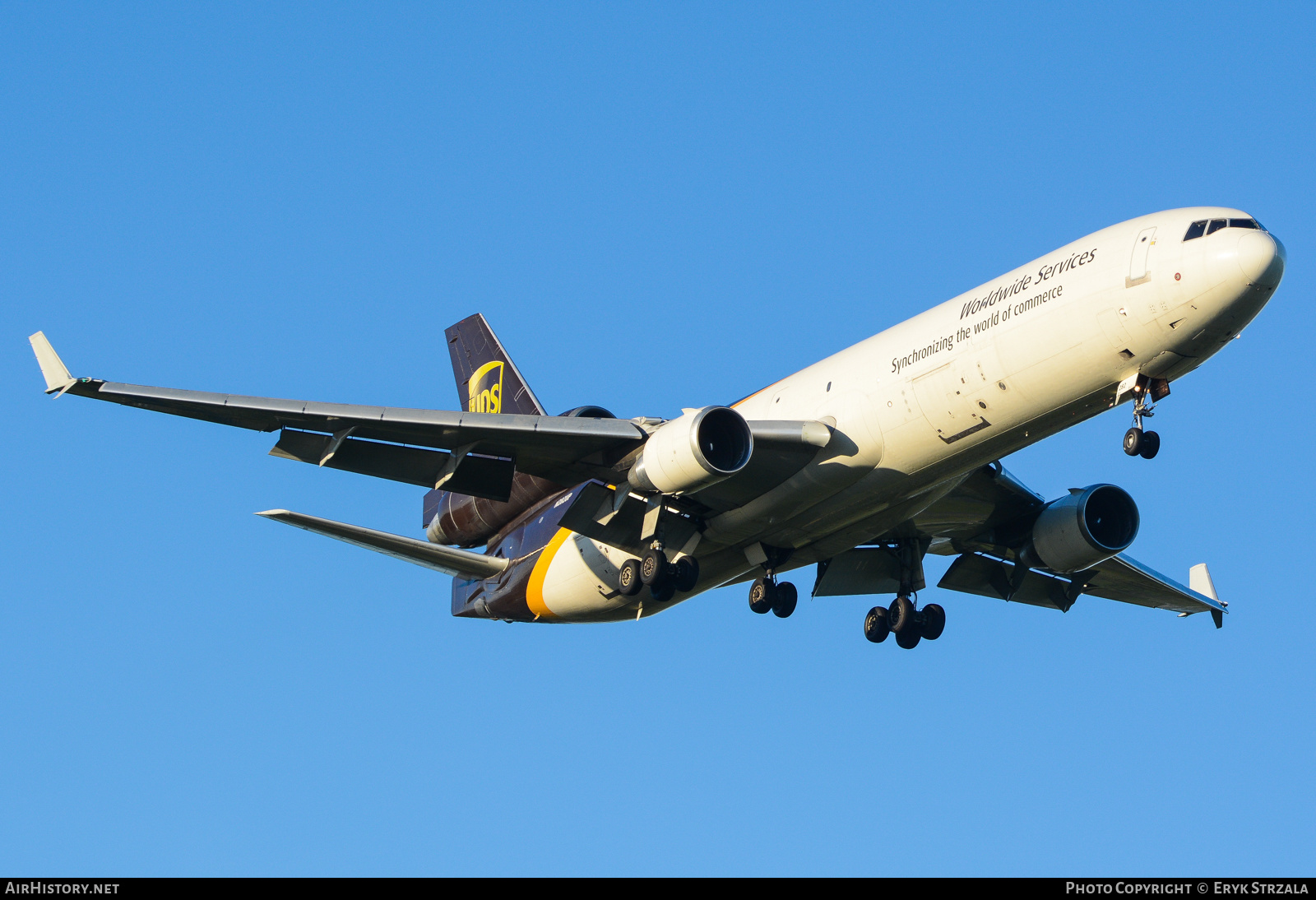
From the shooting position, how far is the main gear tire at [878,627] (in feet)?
100

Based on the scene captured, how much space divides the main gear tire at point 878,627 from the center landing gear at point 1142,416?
902 centimetres

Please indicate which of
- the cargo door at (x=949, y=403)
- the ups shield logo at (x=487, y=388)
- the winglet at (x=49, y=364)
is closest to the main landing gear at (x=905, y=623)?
the cargo door at (x=949, y=403)

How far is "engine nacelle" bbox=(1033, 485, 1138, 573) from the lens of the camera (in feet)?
98.0

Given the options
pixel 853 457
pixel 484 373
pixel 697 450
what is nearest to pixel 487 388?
pixel 484 373

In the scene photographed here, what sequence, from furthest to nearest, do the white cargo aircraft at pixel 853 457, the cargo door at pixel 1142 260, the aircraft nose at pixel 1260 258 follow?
1. the white cargo aircraft at pixel 853 457
2. the cargo door at pixel 1142 260
3. the aircraft nose at pixel 1260 258

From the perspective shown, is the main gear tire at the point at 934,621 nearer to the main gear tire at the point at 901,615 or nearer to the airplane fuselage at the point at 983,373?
the main gear tire at the point at 901,615

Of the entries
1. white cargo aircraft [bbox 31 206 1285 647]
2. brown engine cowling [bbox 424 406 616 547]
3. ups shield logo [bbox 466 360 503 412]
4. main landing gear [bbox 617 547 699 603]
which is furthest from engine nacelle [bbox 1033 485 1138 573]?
ups shield logo [bbox 466 360 503 412]

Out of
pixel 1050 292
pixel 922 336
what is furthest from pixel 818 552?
pixel 1050 292

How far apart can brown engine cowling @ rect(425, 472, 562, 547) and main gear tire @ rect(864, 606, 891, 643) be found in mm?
7347

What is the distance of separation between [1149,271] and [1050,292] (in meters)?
1.64

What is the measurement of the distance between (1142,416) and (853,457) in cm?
495

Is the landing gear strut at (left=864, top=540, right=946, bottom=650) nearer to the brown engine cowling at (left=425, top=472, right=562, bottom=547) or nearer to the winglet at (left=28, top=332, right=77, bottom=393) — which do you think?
the brown engine cowling at (left=425, top=472, right=562, bottom=547)

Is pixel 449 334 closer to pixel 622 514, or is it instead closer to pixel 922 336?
pixel 622 514

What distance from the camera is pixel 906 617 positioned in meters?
30.2
